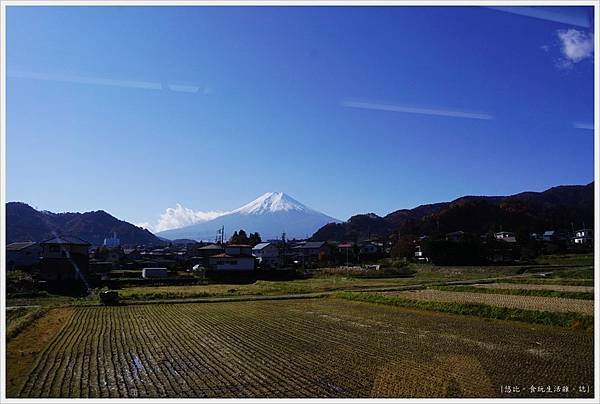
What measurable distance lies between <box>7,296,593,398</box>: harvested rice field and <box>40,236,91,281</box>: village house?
1686cm

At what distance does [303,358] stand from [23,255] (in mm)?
32336

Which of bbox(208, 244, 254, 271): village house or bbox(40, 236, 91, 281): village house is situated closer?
bbox(40, 236, 91, 281): village house

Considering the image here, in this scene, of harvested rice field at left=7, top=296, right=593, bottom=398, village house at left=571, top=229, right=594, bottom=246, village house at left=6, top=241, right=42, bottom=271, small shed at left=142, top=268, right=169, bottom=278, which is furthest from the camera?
village house at left=571, top=229, right=594, bottom=246

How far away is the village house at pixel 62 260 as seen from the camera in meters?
29.3

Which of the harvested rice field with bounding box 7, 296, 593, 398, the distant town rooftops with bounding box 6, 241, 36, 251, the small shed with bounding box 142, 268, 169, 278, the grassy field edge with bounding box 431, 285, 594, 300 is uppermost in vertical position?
the distant town rooftops with bounding box 6, 241, 36, 251

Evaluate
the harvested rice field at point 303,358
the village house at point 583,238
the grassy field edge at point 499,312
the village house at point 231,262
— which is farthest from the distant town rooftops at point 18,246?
the village house at point 583,238

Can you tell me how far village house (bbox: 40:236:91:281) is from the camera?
2934 cm

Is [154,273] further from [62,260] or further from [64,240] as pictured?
[62,260]

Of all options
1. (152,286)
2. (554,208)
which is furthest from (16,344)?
(554,208)

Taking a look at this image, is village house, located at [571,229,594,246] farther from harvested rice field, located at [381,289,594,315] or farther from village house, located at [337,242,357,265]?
harvested rice field, located at [381,289,594,315]

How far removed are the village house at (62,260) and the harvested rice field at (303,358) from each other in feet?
55.3

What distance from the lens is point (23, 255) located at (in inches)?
1335

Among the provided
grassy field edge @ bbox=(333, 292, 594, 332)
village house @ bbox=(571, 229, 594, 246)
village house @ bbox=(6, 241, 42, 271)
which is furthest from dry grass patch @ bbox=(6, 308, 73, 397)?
village house @ bbox=(571, 229, 594, 246)

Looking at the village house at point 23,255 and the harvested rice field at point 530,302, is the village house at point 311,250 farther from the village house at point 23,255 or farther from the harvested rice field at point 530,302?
the harvested rice field at point 530,302
